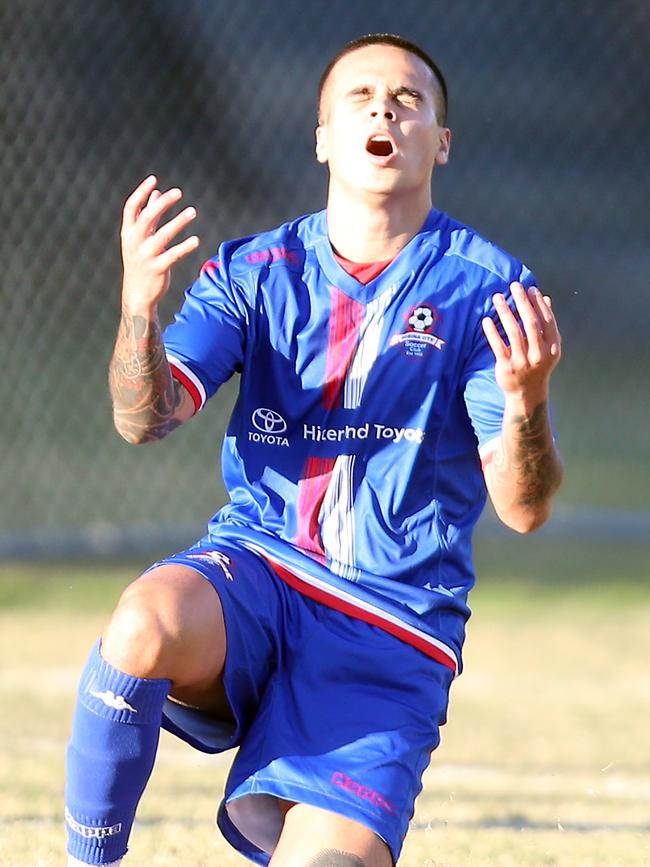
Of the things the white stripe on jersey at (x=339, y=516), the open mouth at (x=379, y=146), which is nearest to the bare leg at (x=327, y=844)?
the white stripe on jersey at (x=339, y=516)

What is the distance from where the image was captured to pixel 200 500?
7.04 m

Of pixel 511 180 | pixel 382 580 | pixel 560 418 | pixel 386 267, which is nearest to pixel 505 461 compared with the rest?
pixel 382 580

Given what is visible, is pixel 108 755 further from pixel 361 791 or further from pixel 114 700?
pixel 361 791

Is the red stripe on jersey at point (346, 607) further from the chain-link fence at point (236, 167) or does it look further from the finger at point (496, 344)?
the chain-link fence at point (236, 167)

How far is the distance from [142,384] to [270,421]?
284 millimetres

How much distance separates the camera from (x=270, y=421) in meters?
2.55

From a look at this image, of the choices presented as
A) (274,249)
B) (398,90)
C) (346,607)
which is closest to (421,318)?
(274,249)

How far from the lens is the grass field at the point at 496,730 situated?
3221 millimetres

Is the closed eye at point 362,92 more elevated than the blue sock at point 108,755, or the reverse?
the closed eye at point 362,92

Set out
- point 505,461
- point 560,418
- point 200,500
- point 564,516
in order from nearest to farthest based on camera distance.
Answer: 1. point 505,461
2. point 564,516
3. point 200,500
4. point 560,418

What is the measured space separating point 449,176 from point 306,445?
4592 mm

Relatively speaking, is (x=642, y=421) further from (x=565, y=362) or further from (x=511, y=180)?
(x=511, y=180)

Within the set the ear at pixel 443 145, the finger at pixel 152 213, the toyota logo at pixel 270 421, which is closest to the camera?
the finger at pixel 152 213

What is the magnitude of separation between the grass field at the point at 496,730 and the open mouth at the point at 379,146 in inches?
55.8
